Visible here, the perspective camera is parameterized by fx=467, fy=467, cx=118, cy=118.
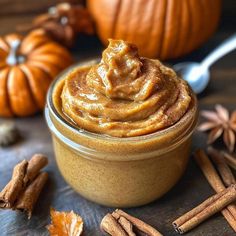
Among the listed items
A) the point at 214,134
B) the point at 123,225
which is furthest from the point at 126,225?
the point at 214,134

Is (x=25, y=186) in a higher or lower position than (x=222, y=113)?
lower

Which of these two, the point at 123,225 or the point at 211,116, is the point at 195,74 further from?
the point at 123,225

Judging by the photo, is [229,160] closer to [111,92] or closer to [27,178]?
[111,92]

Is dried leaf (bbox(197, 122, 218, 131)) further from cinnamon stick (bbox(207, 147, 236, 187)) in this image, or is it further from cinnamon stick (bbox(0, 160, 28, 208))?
cinnamon stick (bbox(0, 160, 28, 208))

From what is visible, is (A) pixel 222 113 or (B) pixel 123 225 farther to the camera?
(A) pixel 222 113

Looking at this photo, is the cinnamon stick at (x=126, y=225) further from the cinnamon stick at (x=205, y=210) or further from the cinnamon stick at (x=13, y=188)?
the cinnamon stick at (x=13, y=188)

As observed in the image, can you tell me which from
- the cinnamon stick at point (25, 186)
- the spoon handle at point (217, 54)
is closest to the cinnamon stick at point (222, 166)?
the spoon handle at point (217, 54)

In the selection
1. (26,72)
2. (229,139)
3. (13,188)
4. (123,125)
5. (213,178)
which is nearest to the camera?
(123,125)
